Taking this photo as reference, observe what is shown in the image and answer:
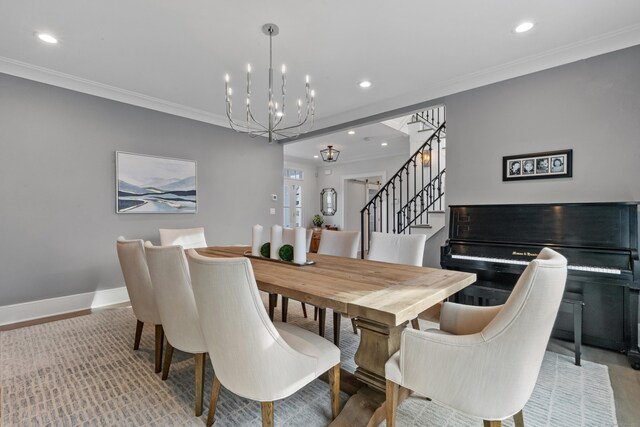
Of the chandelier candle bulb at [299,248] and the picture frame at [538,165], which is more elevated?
the picture frame at [538,165]

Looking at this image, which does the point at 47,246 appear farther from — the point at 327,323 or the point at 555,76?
the point at 555,76

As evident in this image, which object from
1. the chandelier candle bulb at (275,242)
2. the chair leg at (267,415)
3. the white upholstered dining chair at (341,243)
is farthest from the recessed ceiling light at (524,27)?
the chair leg at (267,415)

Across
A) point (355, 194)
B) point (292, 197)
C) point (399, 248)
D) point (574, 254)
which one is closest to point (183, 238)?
point (399, 248)

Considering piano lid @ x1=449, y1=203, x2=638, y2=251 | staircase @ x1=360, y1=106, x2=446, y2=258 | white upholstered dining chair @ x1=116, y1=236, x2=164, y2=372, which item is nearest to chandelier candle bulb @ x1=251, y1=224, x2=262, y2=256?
white upholstered dining chair @ x1=116, y1=236, x2=164, y2=372

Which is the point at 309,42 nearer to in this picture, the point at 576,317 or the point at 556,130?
the point at 556,130

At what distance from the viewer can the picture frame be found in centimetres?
268

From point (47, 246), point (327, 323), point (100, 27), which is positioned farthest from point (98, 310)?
point (100, 27)

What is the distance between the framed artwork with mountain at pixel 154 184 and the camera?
3.67m

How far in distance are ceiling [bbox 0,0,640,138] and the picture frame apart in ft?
2.73

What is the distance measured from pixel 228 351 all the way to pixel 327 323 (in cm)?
185

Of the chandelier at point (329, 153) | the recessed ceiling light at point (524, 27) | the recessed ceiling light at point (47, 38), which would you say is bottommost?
the chandelier at point (329, 153)

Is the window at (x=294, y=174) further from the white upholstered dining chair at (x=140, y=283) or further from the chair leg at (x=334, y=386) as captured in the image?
the chair leg at (x=334, y=386)

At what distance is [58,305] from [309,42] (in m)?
3.84

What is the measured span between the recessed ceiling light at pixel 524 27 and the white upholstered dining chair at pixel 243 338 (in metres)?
2.75
